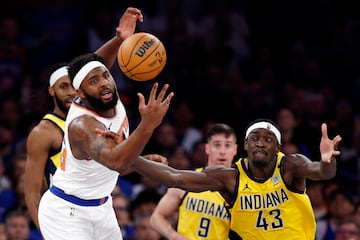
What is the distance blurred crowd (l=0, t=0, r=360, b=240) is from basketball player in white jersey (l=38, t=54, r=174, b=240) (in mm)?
3186

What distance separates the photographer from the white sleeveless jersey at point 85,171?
6688mm

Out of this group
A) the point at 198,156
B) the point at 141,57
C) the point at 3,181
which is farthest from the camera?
the point at 198,156

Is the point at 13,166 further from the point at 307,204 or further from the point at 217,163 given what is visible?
the point at 307,204

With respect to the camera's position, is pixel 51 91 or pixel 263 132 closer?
pixel 263 132

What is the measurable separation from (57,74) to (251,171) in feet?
6.35

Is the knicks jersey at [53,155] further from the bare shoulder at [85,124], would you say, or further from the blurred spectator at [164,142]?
the blurred spectator at [164,142]

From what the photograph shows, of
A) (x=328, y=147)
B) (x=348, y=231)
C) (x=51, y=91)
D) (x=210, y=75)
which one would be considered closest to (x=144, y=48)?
(x=51, y=91)

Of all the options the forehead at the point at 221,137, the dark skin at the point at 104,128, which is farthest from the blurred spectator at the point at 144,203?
the dark skin at the point at 104,128

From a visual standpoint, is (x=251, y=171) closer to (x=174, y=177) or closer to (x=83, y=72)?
(x=174, y=177)

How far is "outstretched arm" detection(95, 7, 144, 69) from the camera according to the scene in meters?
7.71

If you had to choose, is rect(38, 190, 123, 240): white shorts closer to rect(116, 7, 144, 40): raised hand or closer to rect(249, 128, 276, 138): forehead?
rect(249, 128, 276, 138): forehead

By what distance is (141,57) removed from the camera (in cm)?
706

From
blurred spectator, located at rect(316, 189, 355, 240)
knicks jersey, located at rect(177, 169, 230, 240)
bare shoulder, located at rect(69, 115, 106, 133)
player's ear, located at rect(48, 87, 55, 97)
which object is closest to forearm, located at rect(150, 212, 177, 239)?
knicks jersey, located at rect(177, 169, 230, 240)

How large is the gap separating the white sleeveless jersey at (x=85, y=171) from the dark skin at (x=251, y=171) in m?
0.37
